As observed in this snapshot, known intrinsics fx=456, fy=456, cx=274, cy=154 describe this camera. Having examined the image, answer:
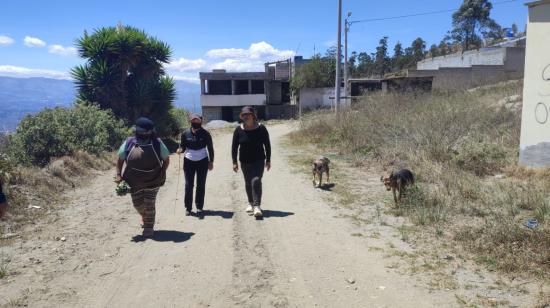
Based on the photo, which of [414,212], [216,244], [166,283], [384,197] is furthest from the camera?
[384,197]

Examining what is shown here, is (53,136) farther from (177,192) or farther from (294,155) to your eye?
(294,155)

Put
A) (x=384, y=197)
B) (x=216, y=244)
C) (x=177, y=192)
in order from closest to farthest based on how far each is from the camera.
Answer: (x=216, y=244)
(x=384, y=197)
(x=177, y=192)

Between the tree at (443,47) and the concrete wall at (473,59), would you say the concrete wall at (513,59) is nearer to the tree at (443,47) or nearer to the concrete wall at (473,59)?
the concrete wall at (473,59)

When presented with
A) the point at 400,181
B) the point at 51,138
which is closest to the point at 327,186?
the point at 400,181

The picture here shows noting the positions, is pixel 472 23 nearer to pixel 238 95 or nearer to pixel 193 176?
pixel 238 95

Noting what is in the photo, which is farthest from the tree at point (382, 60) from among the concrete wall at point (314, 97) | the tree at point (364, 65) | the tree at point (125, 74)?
the tree at point (125, 74)

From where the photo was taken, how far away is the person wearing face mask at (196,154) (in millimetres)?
7027

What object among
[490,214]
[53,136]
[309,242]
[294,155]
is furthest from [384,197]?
[53,136]

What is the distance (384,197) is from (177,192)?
4.02 m

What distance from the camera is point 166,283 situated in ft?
14.9

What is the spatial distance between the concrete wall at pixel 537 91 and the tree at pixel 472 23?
171 ft

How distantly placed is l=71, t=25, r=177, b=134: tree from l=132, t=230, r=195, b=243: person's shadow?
14677 mm

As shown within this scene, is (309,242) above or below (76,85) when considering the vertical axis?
below

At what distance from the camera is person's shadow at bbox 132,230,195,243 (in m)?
5.93
